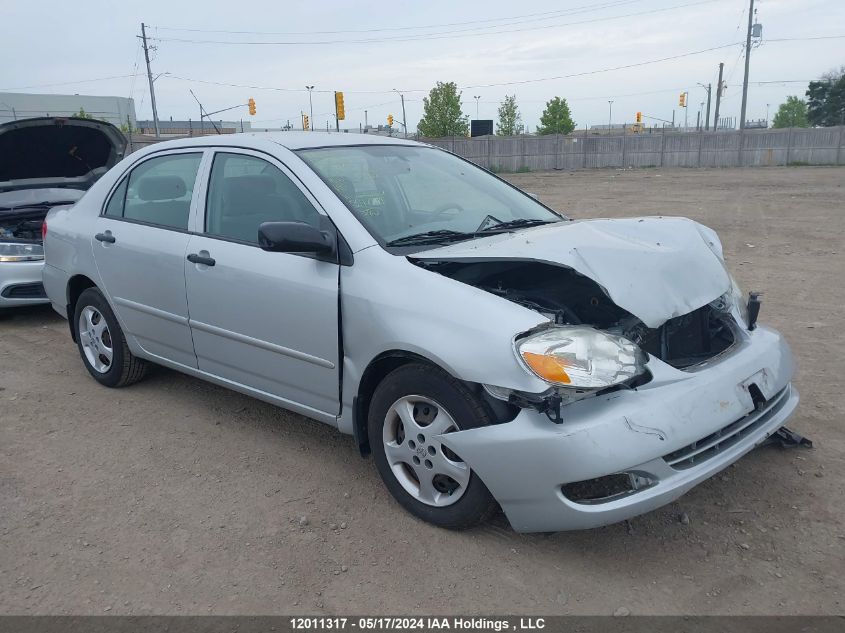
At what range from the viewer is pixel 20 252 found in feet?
22.2

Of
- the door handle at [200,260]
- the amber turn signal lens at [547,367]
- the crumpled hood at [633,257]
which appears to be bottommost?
the amber turn signal lens at [547,367]

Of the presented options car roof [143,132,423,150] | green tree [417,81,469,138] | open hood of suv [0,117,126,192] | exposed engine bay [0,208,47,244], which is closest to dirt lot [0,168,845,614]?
car roof [143,132,423,150]

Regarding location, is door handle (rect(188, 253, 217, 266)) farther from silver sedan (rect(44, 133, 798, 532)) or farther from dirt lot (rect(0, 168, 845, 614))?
dirt lot (rect(0, 168, 845, 614))

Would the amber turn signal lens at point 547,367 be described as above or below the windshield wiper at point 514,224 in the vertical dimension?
below

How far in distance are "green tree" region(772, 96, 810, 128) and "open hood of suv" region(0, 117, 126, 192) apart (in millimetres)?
91914

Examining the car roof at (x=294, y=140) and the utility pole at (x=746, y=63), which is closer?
the car roof at (x=294, y=140)

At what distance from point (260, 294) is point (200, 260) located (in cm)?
54

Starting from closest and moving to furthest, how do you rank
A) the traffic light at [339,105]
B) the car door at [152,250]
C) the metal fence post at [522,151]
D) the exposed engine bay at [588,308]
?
1. the exposed engine bay at [588,308]
2. the car door at [152,250]
3. the traffic light at [339,105]
4. the metal fence post at [522,151]

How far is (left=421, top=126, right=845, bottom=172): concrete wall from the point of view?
38.6 metres

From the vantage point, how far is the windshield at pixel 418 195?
3.53 meters

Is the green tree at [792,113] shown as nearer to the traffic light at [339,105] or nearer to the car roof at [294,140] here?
the traffic light at [339,105]

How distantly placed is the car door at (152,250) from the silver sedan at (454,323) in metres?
0.02

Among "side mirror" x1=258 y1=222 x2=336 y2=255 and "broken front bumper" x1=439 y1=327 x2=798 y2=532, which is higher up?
"side mirror" x1=258 y1=222 x2=336 y2=255
